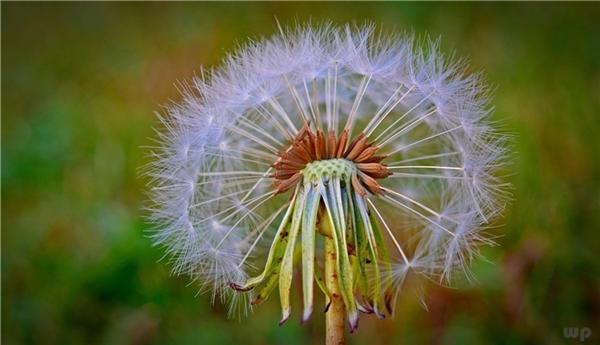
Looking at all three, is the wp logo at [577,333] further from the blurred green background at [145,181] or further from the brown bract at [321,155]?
the brown bract at [321,155]

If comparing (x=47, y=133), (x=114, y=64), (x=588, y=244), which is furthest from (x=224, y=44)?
(x=588, y=244)

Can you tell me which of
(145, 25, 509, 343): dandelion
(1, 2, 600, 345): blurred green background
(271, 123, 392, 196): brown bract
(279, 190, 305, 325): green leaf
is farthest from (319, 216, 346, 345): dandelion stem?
(1, 2, 600, 345): blurred green background

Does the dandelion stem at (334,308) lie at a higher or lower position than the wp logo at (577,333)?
higher

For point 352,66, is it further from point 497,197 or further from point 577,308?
point 577,308

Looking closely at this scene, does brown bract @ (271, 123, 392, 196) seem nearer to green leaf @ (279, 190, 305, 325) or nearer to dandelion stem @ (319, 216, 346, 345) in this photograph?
green leaf @ (279, 190, 305, 325)

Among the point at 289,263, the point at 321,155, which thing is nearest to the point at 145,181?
the point at 321,155

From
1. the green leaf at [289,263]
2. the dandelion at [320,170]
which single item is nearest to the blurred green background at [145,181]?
the dandelion at [320,170]

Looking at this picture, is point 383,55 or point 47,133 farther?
point 47,133
